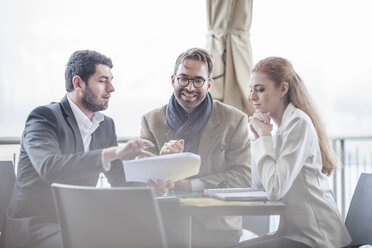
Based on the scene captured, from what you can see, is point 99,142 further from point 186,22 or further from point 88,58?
point 186,22

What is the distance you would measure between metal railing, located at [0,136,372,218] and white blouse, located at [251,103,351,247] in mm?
152

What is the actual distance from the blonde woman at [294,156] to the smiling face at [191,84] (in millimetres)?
166

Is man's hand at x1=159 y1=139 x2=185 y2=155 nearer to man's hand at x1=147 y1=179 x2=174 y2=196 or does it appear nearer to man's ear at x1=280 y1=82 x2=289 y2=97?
man's hand at x1=147 y1=179 x2=174 y2=196

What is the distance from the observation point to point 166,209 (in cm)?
115

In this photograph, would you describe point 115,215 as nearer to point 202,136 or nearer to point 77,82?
point 77,82

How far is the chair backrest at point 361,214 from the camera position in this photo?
1.36 m

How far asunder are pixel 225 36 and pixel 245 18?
0.30ft

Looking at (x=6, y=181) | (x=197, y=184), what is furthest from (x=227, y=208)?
(x=6, y=181)

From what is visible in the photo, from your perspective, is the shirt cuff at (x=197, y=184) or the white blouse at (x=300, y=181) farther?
the shirt cuff at (x=197, y=184)

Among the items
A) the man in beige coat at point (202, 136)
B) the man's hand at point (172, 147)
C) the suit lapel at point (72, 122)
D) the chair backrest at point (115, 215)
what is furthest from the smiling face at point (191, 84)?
the chair backrest at point (115, 215)

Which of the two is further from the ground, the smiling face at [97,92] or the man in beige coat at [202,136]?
the smiling face at [97,92]

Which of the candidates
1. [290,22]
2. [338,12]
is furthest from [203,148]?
[338,12]

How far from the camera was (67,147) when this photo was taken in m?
1.17

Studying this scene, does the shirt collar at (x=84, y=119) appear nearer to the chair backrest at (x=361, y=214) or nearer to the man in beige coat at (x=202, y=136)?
the man in beige coat at (x=202, y=136)
